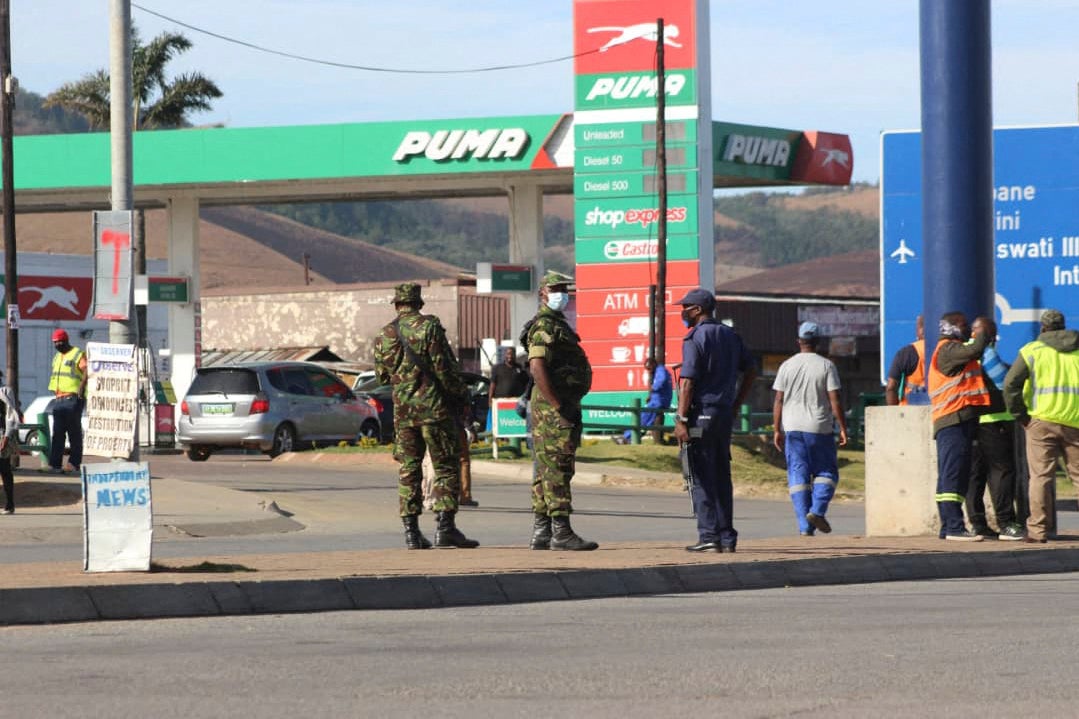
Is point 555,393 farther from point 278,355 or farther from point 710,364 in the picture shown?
point 278,355

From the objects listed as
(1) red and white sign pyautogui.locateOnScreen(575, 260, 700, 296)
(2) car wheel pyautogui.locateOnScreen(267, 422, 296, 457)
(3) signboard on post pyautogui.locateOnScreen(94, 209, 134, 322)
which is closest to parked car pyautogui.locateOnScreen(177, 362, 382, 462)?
(2) car wheel pyautogui.locateOnScreen(267, 422, 296, 457)

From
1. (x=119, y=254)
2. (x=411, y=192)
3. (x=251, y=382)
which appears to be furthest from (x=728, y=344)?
(x=411, y=192)

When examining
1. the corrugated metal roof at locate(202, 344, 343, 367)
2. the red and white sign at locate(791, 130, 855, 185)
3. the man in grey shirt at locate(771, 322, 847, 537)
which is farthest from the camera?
the corrugated metal roof at locate(202, 344, 343, 367)

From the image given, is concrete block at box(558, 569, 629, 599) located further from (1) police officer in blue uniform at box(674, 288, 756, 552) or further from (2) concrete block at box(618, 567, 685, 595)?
(1) police officer in blue uniform at box(674, 288, 756, 552)

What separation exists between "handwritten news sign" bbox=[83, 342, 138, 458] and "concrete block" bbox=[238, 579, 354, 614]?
1299mm

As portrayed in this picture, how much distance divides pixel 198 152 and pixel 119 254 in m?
32.0

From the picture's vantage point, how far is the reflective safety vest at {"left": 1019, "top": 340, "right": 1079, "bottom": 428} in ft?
50.4

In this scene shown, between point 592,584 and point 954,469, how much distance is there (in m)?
4.20

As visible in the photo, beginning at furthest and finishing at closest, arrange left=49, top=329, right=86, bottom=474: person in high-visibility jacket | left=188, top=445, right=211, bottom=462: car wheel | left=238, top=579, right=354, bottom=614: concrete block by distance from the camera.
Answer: left=188, top=445, right=211, bottom=462: car wheel → left=49, top=329, right=86, bottom=474: person in high-visibility jacket → left=238, top=579, right=354, bottom=614: concrete block

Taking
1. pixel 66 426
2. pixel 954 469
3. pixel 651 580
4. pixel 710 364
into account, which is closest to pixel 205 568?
pixel 651 580

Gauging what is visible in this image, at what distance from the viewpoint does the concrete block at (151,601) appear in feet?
34.9

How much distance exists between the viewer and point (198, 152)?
44125 millimetres

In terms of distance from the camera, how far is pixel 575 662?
8641 millimetres

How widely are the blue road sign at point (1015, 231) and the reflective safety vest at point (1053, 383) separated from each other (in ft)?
22.0
